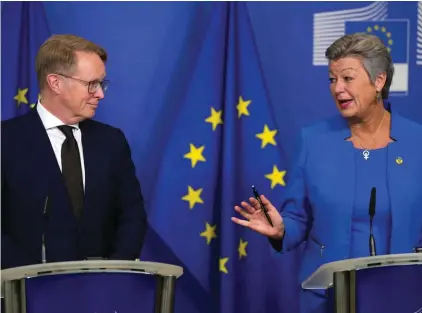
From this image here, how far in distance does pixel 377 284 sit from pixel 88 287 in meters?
0.79

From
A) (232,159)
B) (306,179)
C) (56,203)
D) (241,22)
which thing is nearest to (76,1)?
(241,22)

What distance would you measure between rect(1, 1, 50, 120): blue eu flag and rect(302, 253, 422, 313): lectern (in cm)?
227

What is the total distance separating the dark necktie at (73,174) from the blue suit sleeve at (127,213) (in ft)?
0.55

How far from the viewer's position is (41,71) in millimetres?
3285

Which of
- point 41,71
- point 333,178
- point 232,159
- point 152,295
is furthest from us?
point 232,159

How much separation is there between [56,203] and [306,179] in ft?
3.11

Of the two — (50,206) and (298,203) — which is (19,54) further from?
(298,203)

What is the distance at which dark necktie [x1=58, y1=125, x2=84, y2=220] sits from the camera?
316 cm

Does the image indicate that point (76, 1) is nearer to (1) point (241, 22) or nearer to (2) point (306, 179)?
(1) point (241, 22)

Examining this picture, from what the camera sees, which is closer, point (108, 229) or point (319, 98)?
point (108, 229)

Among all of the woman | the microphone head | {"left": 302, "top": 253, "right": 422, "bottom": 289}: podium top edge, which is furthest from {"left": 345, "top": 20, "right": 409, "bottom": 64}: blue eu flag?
{"left": 302, "top": 253, "right": 422, "bottom": 289}: podium top edge

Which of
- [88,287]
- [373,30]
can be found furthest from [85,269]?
[373,30]

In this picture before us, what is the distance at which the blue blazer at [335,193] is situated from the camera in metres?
3.01

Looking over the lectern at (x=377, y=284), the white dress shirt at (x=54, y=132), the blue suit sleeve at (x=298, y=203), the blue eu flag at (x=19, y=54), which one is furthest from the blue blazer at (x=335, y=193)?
the blue eu flag at (x=19, y=54)
